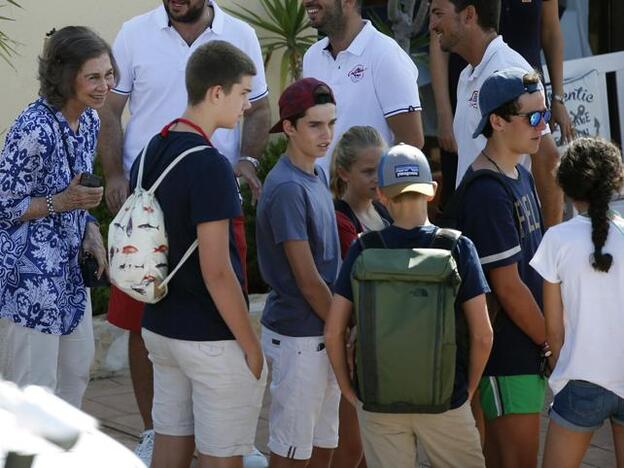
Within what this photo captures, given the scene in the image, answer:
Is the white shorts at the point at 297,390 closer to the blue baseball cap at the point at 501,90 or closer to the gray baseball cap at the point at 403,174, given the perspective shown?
the gray baseball cap at the point at 403,174

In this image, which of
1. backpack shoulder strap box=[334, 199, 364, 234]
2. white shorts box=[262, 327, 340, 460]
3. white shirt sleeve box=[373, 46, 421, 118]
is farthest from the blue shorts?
white shirt sleeve box=[373, 46, 421, 118]

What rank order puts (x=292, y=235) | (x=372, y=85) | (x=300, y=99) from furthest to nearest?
(x=372, y=85) < (x=300, y=99) < (x=292, y=235)

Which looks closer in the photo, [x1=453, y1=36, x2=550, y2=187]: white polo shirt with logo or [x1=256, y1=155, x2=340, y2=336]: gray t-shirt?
[x1=256, y1=155, x2=340, y2=336]: gray t-shirt

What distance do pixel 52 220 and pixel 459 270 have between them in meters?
1.81

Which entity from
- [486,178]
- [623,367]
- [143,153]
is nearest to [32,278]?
[143,153]

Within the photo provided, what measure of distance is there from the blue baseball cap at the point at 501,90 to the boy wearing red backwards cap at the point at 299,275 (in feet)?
2.02

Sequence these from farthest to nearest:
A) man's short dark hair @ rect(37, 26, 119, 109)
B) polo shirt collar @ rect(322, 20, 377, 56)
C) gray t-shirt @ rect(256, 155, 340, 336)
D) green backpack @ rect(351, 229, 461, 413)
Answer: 1. polo shirt collar @ rect(322, 20, 377, 56)
2. man's short dark hair @ rect(37, 26, 119, 109)
3. gray t-shirt @ rect(256, 155, 340, 336)
4. green backpack @ rect(351, 229, 461, 413)

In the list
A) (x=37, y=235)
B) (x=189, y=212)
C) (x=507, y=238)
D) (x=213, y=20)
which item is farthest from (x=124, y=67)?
(x=507, y=238)

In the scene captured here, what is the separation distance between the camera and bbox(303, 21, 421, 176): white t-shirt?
259 inches

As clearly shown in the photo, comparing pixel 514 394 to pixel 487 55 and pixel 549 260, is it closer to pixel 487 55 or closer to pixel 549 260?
pixel 549 260

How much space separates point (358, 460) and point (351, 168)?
4.06ft

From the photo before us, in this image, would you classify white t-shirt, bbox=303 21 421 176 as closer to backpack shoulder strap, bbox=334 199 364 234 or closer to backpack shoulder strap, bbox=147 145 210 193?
backpack shoulder strap, bbox=334 199 364 234

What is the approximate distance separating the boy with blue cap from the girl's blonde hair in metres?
0.51

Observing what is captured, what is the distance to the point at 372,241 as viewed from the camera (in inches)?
194
